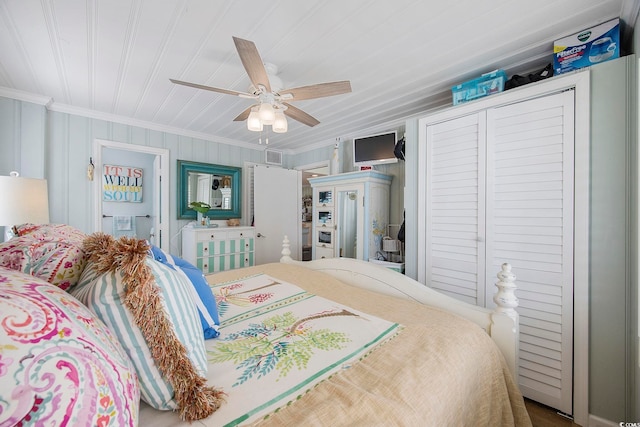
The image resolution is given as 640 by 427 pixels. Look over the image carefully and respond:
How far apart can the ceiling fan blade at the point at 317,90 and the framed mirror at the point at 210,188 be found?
241 centimetres

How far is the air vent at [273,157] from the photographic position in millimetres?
4270

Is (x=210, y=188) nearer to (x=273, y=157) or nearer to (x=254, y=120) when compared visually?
(x=273, y=157)

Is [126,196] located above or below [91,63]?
below

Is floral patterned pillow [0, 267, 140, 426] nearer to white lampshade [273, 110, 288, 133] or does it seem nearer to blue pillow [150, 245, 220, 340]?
blue pillow [150, 245, 220, 340]

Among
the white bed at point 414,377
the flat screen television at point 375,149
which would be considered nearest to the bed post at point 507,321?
the white bed at point 414,377

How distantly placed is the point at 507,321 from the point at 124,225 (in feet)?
15.6

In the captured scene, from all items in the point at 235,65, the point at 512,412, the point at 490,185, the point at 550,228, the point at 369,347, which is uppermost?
the point at 235,65

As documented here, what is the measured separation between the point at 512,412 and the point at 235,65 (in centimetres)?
259

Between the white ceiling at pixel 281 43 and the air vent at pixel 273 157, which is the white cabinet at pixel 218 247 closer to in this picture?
the air vent at pixel 273 157

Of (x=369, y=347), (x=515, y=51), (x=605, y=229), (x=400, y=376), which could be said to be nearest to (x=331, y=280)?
(x=369, y=347)

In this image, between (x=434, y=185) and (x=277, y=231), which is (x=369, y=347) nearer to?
(x=434, y=185)

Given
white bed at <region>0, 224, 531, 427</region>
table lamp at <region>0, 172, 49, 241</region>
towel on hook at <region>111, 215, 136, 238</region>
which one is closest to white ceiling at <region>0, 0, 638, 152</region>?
table lamp at <region>0, 172, 49, 241</region>

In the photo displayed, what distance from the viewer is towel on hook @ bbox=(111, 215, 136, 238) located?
3.83 meters

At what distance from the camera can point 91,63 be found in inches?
75.7
